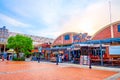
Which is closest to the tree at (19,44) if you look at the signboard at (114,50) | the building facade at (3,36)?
the building facade at (3,36)

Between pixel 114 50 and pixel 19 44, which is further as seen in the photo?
pixel 19 44

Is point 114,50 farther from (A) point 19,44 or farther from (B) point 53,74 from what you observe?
(A) point 19,44

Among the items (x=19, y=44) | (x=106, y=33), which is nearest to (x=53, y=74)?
(x=106, y=33)

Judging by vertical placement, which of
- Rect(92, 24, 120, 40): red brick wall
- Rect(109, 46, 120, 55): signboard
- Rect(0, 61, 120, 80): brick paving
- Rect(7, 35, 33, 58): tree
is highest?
Rect(92, 24, 120, 40): red brick wall

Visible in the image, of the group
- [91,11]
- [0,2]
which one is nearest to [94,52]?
[91,11]

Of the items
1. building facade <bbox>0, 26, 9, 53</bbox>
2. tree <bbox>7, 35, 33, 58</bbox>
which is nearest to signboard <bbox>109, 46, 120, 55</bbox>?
tree <bbox>7, 35, 33, 58</bbox>

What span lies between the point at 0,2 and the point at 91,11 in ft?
39.5

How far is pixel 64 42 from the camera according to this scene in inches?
1292

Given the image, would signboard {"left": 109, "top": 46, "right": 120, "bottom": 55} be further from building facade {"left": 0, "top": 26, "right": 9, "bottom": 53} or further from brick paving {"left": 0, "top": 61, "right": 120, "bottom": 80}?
building facade {"left": 0, "top": 26, "right": 9, "bottom": 53}

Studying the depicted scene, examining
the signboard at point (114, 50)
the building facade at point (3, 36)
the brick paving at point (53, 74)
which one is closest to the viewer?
the brick paving at point (53, 74)

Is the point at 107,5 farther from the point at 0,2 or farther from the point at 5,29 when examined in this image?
the point at 5,29

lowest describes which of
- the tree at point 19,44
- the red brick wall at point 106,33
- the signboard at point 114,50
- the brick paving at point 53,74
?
the brick paving at point 53,74

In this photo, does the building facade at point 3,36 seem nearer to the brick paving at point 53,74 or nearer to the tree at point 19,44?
the tree at point 19,44

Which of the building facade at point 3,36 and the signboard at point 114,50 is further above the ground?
the building facade at point 3,36
